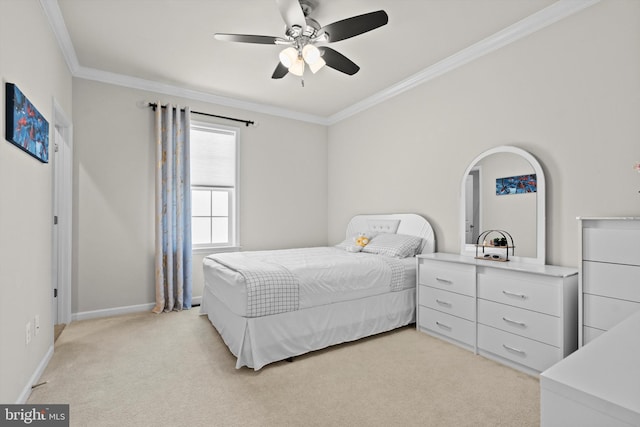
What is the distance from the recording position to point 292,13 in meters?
2.27

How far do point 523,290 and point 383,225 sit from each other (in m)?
1.97

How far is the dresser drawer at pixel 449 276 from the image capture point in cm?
276

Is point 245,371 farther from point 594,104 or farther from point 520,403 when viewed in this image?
point 594,104

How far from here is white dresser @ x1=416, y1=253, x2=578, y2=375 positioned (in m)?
2.21

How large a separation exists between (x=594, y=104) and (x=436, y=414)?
96.5 inches

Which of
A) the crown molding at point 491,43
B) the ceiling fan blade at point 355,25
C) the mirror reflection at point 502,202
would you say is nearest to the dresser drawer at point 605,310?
the mirror reflection at point 502,202

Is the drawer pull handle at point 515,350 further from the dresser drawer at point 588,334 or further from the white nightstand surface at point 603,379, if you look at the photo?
the white nightstand surface at point 603,379

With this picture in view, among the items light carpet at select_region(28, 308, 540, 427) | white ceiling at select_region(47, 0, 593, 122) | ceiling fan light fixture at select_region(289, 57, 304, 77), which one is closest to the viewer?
light carpet at select_region(28, 308, 540, 427)

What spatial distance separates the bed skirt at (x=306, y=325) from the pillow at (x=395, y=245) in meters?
0.44

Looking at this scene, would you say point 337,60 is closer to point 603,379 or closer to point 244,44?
point 244,44

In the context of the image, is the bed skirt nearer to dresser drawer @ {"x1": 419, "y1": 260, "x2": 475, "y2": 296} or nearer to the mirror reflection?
dresser drawer @ {"x1": 419, "y1": 260, "x2": 475, "y2": 296}

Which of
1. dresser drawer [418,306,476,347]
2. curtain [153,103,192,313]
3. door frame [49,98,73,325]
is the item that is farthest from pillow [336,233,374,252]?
door frame [49,98,73,325]

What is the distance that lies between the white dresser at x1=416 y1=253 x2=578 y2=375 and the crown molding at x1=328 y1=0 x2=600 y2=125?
1.97 meters

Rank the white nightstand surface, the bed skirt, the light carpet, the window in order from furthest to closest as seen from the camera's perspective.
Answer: the window, the bed skirt, the light carpet, the white nightstand surface
